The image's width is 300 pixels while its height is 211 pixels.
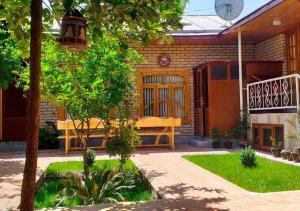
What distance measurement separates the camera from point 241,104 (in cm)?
1306

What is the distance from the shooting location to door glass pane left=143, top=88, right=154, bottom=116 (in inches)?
602

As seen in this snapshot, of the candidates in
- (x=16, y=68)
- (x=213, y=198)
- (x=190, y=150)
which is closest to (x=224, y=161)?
(x=190, y=150)

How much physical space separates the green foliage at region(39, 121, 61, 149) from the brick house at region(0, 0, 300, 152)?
59cm

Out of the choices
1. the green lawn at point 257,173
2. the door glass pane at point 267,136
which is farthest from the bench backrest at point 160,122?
the green lawn at point 257,173

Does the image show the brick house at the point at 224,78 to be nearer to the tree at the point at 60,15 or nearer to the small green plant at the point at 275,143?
the small green plant at the point at 275,143

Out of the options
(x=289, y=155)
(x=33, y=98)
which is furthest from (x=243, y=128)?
(x=33, y=98)

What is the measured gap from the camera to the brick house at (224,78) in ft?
36.7

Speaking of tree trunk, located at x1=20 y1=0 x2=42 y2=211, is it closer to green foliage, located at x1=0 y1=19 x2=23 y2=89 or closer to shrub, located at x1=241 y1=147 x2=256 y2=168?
shrub, located at x1=241 y1=147 x2=256 y2=168

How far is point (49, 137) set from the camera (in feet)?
46.5

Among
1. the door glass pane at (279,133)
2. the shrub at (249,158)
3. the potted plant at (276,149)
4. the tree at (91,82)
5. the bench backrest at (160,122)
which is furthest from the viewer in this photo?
the bench backrest at (160,122)

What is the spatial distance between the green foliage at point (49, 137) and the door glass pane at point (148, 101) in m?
3.23

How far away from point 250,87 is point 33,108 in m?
10.7

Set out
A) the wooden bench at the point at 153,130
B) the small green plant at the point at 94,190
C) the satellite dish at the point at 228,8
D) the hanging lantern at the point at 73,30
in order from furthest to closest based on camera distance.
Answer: the satellite dish at the point at 228,8 → the wooden bench at the point at 153,130 → the small green plant at the point at 94,190 → the hanging lantern at the point at 73,30

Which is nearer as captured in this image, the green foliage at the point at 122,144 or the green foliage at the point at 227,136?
the green foliage at the point at 122,144
